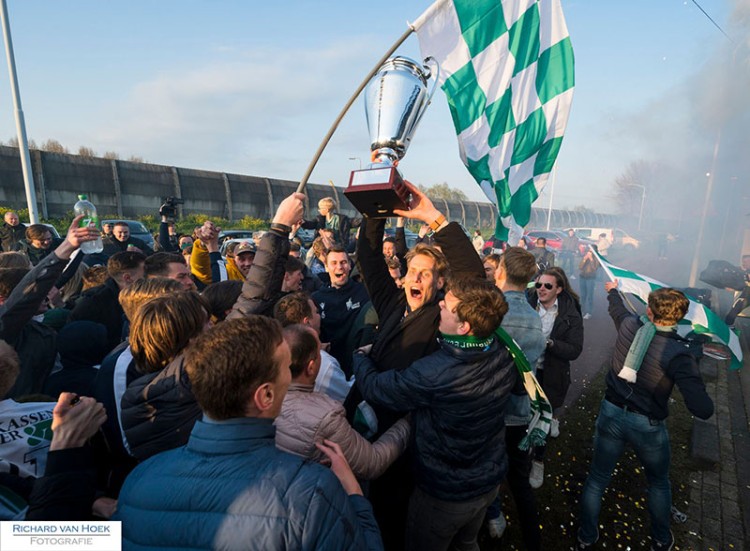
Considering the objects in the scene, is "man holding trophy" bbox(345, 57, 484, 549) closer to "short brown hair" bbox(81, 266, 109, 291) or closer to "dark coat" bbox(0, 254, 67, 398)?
"dark coat" bbox(0, 254, 67, 398)

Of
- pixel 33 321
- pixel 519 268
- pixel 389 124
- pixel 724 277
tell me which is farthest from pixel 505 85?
pixel 724 277

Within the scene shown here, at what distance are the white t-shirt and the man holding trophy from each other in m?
1.36

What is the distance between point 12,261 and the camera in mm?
3492

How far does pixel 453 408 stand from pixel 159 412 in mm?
1288

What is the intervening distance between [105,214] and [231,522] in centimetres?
2395

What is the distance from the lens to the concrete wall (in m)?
18.1

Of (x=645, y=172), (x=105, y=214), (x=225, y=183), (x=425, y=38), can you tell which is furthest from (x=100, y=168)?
(x=645, y=172)

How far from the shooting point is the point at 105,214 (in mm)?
20172

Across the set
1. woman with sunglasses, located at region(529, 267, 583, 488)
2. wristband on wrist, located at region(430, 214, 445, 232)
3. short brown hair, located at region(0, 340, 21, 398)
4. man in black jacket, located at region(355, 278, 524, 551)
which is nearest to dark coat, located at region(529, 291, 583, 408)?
woman with sunglasses, located at region(529, 267, 583, 488)

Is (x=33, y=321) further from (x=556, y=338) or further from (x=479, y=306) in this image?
(x=556, y=338)

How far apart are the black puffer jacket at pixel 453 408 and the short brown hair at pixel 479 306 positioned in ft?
0.40

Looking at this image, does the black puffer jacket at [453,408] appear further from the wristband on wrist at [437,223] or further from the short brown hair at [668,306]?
the short brown hair at [668,306]

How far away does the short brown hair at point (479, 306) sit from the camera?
1784 millimetres

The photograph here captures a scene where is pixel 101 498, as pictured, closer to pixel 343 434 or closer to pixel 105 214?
pixel 343 434
